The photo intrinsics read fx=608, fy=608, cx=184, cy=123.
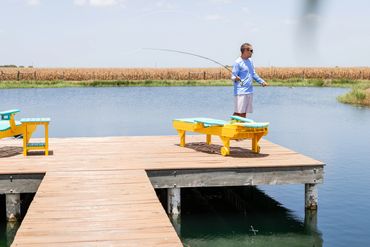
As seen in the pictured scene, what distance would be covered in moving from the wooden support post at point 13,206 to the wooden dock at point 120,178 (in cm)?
13

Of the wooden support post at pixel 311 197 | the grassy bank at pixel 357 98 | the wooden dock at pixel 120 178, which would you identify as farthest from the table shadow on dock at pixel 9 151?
the grassy bank at pixel 357 98

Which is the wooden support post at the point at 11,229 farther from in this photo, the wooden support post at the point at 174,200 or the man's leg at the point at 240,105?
the man's leg at the point at 240,105

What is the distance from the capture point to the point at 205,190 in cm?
1096

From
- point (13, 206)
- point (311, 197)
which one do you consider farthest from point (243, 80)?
point (13, 206)

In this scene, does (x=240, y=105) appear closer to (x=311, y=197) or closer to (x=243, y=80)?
(x=243, y=80)

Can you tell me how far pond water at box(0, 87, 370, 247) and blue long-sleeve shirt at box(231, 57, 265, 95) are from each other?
1861mm

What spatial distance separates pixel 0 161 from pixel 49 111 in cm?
1965

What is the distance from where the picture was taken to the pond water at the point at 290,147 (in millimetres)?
8297

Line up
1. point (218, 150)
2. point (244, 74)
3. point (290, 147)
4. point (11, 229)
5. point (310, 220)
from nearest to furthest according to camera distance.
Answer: point (11, 229), point (310, 220), point (218, 150), point (244, 74), point (290, 147)

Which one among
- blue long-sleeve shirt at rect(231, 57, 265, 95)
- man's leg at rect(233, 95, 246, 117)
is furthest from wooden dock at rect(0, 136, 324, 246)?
blue long-sleeve shirt at rect(231, 57, 265, 95)

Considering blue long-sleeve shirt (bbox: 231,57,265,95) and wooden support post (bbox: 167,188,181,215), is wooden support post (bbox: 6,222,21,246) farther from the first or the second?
blue long-sleeve shirt (bbox: 231,57,265,95)

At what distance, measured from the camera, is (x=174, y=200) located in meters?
8.52

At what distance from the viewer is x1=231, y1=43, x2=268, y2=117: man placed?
1027cm

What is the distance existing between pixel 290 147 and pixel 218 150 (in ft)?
19.6
